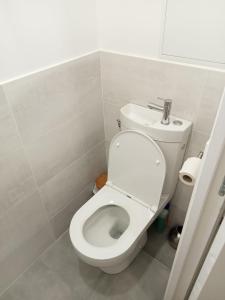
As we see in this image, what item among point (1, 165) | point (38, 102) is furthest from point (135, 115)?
point (1, 165)

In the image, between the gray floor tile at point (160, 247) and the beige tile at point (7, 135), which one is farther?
the gray floor tile at point (160, 247)

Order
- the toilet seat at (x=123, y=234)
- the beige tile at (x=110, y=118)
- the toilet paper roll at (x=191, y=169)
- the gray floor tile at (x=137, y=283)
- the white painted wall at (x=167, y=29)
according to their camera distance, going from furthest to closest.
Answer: the beige tile at (x=110, y=118), the gray floor tile at (x=137, y=283), the toilet seat at (x=123, y=234), the white painted wall at (x=167, y=29), the toilet paper roll at (x=191, y=169)

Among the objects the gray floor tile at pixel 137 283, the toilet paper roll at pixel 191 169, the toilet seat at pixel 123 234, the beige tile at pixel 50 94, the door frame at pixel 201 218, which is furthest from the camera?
the gray floor tile at pixel 137 283

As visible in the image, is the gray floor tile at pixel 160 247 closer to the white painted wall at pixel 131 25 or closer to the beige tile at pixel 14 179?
the beige tile at pixel 14 179

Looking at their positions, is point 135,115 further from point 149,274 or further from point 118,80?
point 149,274

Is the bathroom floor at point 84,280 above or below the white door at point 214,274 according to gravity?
below

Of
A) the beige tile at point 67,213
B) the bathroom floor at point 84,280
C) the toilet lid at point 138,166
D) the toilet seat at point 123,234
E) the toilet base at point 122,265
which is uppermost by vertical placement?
the toilet lid at point 138,166

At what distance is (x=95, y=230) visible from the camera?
1.37 metres

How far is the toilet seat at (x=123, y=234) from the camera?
42.4 inches

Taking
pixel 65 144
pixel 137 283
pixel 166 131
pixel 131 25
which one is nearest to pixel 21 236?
pixel 65 144

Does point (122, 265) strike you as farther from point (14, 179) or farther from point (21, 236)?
point (14, 179)

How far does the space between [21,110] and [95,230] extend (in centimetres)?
85

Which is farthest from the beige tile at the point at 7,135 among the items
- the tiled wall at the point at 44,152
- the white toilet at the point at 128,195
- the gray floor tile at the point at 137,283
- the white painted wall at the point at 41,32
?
the gray floor tile at the point at 137,283

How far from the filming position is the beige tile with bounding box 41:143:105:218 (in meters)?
1.34
